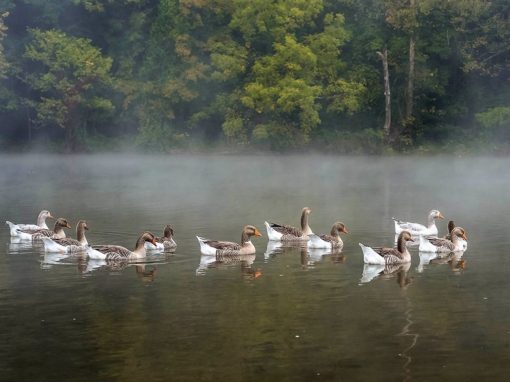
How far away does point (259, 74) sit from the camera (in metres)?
73.8

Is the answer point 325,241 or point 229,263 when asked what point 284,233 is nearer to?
point 325,241

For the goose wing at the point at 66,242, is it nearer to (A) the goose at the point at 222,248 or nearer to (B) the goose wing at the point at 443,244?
(A) the goose at the point at 222,248

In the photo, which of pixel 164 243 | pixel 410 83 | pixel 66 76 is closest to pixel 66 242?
pixel 164 243

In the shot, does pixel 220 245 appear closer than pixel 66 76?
Yes

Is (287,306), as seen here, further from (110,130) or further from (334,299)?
→ (110,130)

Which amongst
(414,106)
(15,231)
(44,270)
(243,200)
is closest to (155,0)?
(414,106)

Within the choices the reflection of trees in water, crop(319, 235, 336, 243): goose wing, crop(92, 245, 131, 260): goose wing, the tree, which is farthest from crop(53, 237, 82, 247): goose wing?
the tree

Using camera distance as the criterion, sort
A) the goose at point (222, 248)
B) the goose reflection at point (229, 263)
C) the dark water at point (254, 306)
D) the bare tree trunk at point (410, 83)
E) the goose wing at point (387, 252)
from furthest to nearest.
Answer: the bare tree trunk at point (410, 83), the goose at point (222, 248), the goose wing at point (387, 252), the goose reflection at point (229, 263), the dark water at point (254, 306)

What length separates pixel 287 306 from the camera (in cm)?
2128

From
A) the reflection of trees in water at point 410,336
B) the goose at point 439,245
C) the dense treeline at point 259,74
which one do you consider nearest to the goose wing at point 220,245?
the goose at point 439,245

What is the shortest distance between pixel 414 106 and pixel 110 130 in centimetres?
2234

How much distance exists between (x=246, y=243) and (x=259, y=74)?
46.0 metres

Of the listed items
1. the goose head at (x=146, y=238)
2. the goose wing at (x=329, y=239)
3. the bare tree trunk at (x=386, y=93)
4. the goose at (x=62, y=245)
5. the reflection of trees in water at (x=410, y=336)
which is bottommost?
the reflection of trees in water at (x=410, y=336)

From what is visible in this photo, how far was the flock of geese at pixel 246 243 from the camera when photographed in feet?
87.5
